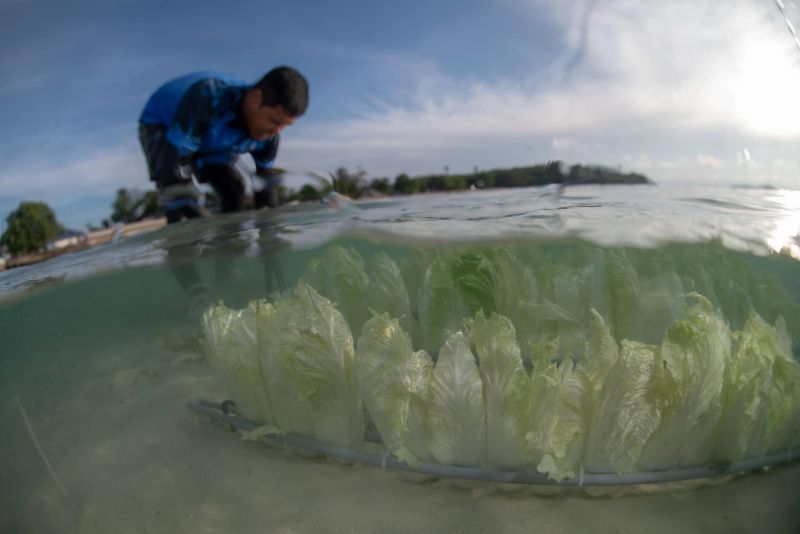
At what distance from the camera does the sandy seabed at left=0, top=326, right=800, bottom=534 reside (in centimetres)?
141

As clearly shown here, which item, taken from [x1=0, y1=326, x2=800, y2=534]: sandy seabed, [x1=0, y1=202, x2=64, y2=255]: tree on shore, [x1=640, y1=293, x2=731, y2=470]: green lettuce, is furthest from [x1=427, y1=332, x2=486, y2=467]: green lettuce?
[x1=0, y1=202, x2=64, y2=255]: tree on shore

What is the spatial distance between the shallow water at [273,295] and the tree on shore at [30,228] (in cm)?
19

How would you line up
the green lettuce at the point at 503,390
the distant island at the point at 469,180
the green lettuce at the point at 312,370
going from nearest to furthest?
the green lettuce at the point at 503,390, the green lettuce at the point at 312,370, the distant island at the point at 469,180

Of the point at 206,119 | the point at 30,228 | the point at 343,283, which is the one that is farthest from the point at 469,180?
the point at 30,228

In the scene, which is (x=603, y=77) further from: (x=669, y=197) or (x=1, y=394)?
(x=1, y=394)

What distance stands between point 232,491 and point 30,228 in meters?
1.10

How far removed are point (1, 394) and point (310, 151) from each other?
1.77 metres

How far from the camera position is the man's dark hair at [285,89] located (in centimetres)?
144

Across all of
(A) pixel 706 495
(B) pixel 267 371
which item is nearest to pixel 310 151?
(B) pixel 267 371

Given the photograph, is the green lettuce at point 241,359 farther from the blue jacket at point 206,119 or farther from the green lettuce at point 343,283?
the blue jacket at point 206,119

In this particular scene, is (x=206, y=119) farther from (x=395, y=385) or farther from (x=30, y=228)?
(x=395, y=385)

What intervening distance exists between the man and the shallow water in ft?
0.71

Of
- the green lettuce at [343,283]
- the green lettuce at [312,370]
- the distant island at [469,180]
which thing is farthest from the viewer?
the green lettuce at [343,283]

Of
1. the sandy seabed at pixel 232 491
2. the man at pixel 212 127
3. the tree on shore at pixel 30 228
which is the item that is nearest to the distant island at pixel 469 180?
the man at pixel 212 127
